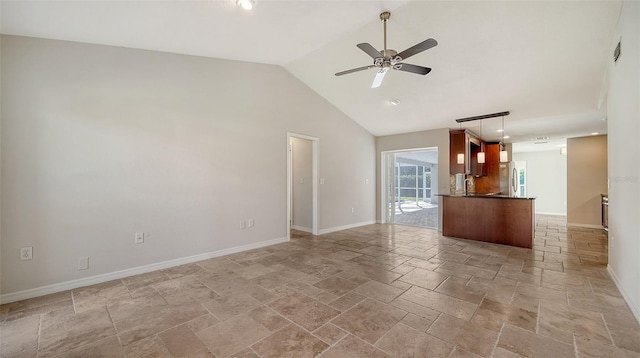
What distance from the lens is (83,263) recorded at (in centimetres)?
300

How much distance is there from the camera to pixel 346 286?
2.91 m

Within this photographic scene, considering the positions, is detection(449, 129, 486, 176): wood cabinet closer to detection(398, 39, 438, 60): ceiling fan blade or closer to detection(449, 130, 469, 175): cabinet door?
detection(449, 130, 469, 175): cabinet door

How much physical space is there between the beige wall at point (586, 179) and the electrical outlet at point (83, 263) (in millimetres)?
10159

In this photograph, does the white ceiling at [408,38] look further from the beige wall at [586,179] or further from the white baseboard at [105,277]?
the white baseboard at [105,277]

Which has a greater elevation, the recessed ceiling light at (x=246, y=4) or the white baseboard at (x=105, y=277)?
the recessed ceiling light at (x=246, y=4)

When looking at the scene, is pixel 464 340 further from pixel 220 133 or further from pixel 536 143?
pixel 536 143

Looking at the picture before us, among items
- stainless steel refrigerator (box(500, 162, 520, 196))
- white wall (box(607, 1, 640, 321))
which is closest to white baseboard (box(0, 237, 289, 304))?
white wall (box(607, 1, 640, 321))

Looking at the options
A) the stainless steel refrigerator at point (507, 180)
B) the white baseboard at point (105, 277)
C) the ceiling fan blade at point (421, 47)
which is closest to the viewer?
the ceiling fan blade at point (421, 47)

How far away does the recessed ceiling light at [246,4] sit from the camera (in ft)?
8.36

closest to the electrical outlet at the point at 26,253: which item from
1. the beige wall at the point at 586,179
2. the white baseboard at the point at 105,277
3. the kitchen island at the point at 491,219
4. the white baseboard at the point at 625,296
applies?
the white baseboard at the point at 105,277

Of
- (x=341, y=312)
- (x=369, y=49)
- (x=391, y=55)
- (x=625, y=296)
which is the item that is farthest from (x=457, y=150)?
(x=341, y=312)

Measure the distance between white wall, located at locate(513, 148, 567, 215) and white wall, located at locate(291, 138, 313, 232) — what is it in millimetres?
8721

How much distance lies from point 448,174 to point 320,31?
4.41 meters

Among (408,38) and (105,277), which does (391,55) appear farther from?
(105,277)
